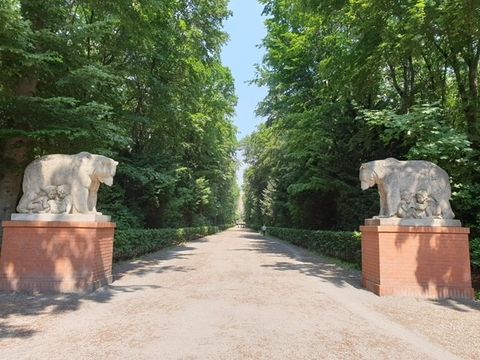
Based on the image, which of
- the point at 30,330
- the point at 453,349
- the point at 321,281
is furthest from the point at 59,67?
the point at 453,349

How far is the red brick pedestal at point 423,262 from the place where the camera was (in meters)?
8.09

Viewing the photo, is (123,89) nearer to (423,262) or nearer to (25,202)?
(25,202)

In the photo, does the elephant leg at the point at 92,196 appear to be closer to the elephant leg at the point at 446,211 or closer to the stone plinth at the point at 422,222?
the stone plinth at the point at 422,222

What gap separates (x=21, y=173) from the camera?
10609 millimetres

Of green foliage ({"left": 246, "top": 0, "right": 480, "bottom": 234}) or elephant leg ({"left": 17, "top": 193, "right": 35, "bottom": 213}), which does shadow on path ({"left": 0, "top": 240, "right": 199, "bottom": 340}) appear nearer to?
elephant leg ({"left": 17, "top": 193, "right": 35, "bottom": 213})

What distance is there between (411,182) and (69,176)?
706cm

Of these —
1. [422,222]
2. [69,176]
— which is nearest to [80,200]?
[69,176]

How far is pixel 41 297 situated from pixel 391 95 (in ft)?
51.7

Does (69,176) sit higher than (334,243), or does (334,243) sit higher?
(69,176)

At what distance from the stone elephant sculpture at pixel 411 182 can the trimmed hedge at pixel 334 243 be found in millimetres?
4726

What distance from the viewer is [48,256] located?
316 inches

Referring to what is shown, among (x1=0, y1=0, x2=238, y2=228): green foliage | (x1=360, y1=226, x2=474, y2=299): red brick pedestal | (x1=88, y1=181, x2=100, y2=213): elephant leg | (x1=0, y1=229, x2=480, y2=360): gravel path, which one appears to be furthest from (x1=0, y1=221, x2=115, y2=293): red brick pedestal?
(x1=360, y1=226, x2=474, y2=299): red brick pedestal

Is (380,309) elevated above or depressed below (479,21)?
below

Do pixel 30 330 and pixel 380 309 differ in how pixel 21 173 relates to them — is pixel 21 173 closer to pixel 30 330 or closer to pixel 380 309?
pixel 30 330
